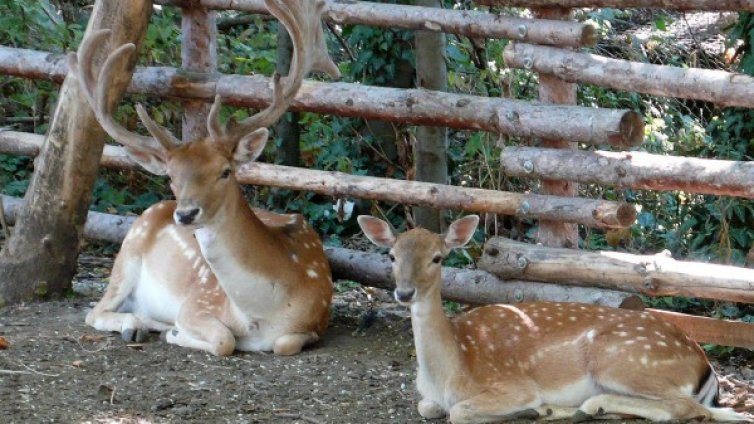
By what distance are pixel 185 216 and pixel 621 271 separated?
7.76 feet

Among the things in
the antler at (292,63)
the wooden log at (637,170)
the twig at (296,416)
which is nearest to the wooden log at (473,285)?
the wooden log at (637,170)

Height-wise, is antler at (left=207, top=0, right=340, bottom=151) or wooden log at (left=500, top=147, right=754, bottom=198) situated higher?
antler at (left=207, top=0, right=340, bottom=151)

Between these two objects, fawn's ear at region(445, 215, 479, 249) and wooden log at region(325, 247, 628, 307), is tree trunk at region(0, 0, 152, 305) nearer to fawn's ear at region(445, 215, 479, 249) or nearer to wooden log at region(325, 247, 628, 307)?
wooden log at region(325, 247, 628, 307)

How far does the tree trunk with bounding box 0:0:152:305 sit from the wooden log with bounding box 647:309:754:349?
354cm

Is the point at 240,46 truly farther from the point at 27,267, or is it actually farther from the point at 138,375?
the point at 138,375

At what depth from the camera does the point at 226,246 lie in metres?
6.90

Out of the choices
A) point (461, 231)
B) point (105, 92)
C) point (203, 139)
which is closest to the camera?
point (461, 231)

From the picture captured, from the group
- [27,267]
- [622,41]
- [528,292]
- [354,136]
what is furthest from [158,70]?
[622,41]

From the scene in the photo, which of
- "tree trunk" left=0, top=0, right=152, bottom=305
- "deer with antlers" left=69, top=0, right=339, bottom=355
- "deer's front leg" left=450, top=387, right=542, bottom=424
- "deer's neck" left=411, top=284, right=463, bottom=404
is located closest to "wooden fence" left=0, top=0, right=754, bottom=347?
"deer with antlers" left=69, top=0, right=339, bottom=355

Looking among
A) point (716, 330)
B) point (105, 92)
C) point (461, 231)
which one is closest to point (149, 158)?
point (105, 92)

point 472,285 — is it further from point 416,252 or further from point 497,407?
point 497,407

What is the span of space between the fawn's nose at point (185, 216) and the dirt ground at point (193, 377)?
2.70ft

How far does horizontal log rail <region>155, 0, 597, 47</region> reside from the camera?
730cm

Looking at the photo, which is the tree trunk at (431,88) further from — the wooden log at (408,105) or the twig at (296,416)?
the twig at (296,416)
